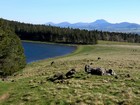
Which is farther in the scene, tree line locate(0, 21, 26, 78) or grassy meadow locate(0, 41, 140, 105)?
tree line locate(0, 21, 26, 78)

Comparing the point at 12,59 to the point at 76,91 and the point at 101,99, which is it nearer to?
the point at 76,91

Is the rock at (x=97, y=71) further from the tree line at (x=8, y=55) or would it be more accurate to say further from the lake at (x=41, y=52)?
the lake at (x=41, y=52)

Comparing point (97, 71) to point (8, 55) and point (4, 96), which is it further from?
point (8, 55)

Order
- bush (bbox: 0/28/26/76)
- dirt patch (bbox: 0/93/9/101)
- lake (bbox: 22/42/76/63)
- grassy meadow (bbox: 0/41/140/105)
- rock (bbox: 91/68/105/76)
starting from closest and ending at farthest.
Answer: grassy meadow (bbox: 0/41/140/105), dirt patch (bbox: 0/93/9/101), rock (bbox: 91/68/105/76), bush (bbox: 0/28/26/76), lake (bbox: 22/42/76/63)

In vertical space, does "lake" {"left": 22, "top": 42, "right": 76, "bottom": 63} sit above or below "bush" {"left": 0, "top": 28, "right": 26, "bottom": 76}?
below

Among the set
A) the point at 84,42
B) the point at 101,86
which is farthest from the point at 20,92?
the point at 84,42

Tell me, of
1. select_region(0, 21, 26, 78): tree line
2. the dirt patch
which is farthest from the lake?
the dirt patch

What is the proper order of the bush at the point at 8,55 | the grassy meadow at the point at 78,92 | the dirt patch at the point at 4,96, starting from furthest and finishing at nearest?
the bush at the point at 8,55 < the dirt patch at the point at 4,96 < the grassy meadow at the point at 78,92

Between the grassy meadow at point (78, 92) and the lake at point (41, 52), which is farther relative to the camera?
the lake at point (41, 52)

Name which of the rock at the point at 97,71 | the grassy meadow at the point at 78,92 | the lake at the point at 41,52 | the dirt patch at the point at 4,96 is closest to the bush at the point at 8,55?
the grassy meadow at the point at 78,92

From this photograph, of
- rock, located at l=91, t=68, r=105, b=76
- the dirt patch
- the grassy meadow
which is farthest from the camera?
rock, located at l=91, t=68, r=105, b=76

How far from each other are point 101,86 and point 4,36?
99.5 ft

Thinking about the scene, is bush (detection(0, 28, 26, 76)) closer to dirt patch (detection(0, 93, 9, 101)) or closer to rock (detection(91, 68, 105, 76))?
rock (detection(91, 68, 105, 76))

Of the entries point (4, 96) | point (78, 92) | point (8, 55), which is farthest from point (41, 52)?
point (78, 92)
